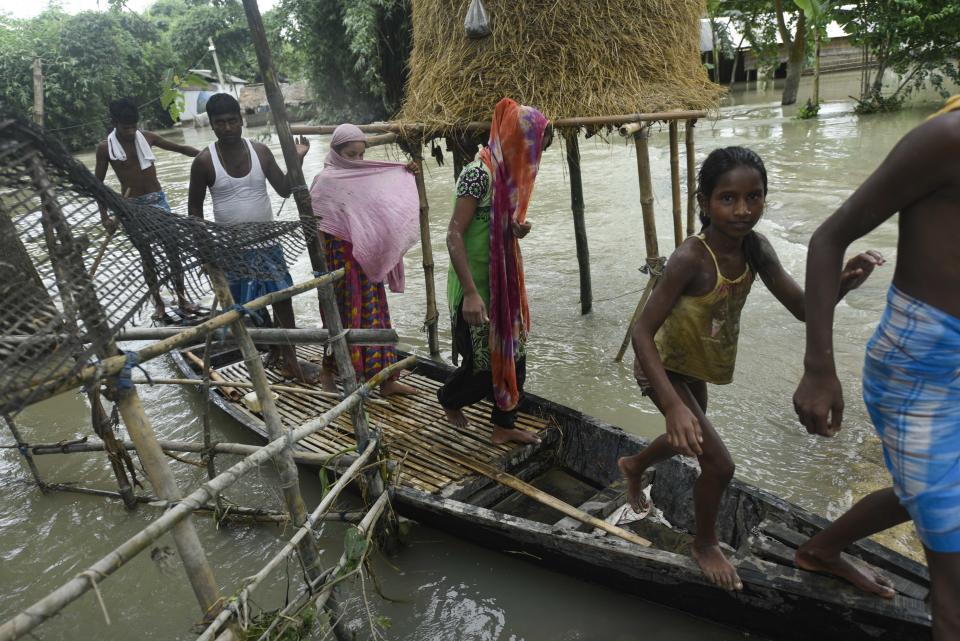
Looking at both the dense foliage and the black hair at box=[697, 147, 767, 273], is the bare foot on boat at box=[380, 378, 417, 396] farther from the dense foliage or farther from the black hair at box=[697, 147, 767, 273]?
the dense foliage

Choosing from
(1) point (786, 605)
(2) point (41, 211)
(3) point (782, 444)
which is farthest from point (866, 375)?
(3) point (782, 444)

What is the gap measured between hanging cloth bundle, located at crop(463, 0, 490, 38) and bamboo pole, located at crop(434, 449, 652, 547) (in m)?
2.67

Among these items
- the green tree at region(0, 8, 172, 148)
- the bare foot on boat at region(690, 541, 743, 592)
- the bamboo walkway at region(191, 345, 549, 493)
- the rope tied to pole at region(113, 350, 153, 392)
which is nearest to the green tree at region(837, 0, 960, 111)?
the bamboo walkway at region(191, 345, 549, 493)

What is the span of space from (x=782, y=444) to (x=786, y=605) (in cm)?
204

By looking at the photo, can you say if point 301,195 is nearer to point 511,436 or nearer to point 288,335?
point 288,335

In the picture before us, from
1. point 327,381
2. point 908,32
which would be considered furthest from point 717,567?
point 908,32

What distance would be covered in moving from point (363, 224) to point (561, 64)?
1651mm

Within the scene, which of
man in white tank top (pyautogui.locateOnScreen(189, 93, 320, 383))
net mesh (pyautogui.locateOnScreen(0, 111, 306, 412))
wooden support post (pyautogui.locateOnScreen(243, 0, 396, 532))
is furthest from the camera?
man in white tank top (pyautogui.locateOnScreen(189, 93, 320, 383))

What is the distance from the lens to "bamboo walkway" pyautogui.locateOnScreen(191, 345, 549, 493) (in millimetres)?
3557

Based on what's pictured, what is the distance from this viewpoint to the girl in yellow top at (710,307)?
2.17 metres

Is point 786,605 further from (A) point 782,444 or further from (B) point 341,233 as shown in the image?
(B) point 341,233

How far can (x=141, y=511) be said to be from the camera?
158 inches

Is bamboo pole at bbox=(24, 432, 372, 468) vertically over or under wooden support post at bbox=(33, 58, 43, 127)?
under

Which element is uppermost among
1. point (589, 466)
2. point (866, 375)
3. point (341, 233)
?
point (341, 233)
